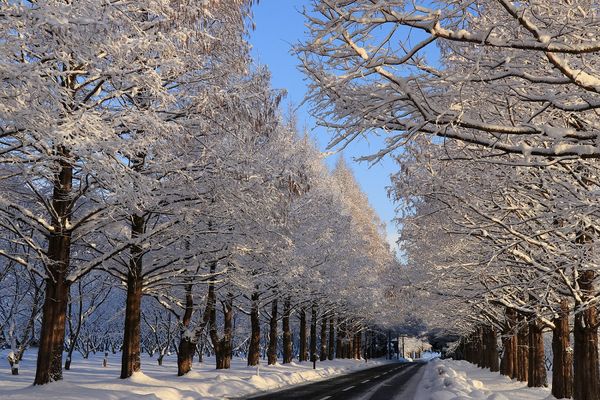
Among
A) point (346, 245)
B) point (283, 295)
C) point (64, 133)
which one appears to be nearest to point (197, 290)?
point (283, 295)

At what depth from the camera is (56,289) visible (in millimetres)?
11883

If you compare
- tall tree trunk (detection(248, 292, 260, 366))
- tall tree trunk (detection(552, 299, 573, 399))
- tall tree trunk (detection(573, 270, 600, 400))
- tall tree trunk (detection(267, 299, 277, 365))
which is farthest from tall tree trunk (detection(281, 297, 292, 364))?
tall tree trunk (detection(573, 270, 600, 400))

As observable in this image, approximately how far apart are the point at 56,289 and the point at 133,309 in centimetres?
346

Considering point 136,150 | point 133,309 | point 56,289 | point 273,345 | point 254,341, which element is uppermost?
point 136,150

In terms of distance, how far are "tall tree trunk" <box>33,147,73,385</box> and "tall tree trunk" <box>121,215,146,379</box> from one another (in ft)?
8.59

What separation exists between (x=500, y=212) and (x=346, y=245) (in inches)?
931

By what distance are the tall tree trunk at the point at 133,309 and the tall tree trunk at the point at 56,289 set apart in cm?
262

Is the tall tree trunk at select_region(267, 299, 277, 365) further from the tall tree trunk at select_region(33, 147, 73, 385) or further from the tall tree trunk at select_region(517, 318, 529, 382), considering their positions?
the tall tree trunk at select_region(33, 147, 73, 385)

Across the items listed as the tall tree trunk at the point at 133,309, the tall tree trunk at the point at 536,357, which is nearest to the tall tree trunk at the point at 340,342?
the tall tree trunk at the point at 536,357

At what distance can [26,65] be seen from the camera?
20.0ft

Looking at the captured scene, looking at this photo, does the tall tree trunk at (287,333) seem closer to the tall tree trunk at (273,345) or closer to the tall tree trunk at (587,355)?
the tall tree trunk at (273,345)

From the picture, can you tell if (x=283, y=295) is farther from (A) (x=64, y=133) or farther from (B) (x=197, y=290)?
(A) (x=64, y=133)

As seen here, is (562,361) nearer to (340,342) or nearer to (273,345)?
(273,345)

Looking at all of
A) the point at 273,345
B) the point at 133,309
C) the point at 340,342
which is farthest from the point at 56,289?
the point at 340,342
